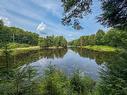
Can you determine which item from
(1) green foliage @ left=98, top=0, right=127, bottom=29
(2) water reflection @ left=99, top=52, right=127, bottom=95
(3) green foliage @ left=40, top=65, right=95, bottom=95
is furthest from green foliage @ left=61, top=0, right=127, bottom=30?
(3) green foliage @ left=40, top=65, right=95, bottom=95

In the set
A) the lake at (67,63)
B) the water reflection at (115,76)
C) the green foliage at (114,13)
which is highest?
the green foliage at (114,13)

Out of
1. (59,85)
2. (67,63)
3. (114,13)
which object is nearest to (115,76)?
(114,13)

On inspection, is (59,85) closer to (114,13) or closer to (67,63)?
(114,13)

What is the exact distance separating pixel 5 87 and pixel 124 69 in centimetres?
602

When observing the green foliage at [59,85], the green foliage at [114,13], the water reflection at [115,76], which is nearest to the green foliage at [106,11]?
the green foliage at [114,13]

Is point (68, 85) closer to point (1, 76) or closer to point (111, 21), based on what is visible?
point (1, 76)

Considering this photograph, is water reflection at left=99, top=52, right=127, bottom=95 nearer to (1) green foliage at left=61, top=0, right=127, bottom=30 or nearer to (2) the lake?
(2) the lake

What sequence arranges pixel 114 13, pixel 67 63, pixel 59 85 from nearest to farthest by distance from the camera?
pixel 114 13, pixel 59 85, pixel 67 63

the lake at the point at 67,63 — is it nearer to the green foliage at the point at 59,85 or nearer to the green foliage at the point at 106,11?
the green foliage at the point at 59,85

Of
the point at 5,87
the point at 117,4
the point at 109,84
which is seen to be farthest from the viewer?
the point at 109,84

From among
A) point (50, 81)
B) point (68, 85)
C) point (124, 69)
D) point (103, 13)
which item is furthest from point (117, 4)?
point (68, 85)

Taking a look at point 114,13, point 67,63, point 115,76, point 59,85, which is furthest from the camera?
point 67,63

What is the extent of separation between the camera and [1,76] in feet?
37.9

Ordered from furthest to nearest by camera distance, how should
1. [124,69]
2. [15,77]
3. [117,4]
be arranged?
1. [124,69]
2. [15,77]
3. [117,4]
